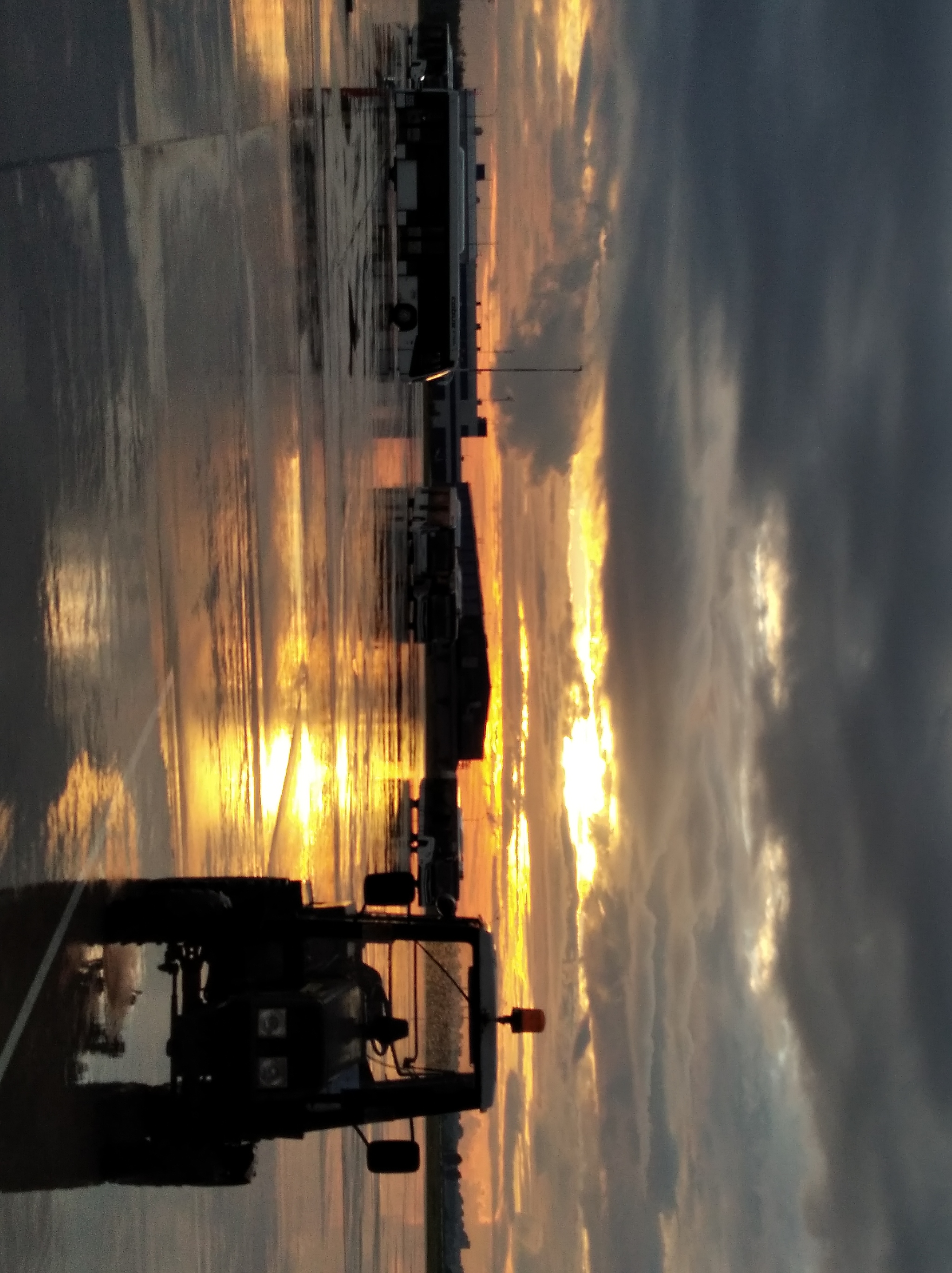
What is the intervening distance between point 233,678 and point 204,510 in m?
1.45

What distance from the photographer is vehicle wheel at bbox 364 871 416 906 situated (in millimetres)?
8703

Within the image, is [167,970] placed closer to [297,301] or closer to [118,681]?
[118,681]

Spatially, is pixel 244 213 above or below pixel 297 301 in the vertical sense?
below

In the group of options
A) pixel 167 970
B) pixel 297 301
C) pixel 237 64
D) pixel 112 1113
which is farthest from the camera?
pixel 297 301

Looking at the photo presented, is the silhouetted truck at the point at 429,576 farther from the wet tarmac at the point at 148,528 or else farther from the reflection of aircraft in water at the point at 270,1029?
the reflection of aircraft in water at the point at 270,1029

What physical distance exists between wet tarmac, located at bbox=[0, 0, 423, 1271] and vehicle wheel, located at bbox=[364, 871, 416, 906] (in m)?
0.98

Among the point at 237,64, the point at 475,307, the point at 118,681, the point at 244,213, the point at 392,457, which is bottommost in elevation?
the point at 118,681

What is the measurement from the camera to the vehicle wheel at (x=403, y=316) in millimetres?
31005

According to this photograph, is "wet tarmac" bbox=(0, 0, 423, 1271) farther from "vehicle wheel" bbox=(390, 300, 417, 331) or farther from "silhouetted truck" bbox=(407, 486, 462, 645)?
"silhouetted truck" bbox=(407, 486, 462, 645)

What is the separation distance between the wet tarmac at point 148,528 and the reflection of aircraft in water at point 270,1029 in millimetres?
144

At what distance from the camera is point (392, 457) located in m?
30.5

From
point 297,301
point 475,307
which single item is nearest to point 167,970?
point 297,301

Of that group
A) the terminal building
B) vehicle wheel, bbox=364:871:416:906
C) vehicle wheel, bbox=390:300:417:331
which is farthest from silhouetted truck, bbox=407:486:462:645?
vehicle wheel, bbox=364:871:416:906

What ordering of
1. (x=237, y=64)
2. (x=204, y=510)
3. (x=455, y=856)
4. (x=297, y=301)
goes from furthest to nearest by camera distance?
(x=455, y=856) < (x=297, y=301) < (x=237, y=64) < (x=204, y=510)
